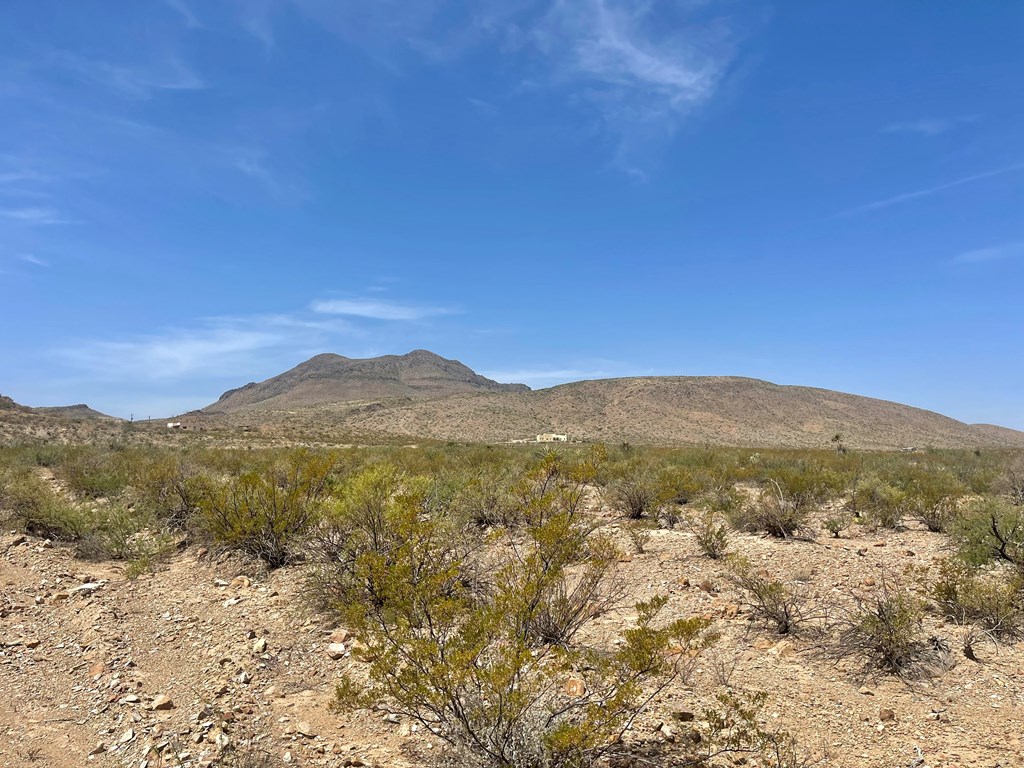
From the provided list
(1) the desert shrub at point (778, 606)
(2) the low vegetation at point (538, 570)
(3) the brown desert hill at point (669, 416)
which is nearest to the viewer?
(2) the low vegetation at point (538, 570)

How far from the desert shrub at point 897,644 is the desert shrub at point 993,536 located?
2562 millimetres

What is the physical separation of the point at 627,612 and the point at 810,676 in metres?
2.05

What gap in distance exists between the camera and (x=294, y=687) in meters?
5.20

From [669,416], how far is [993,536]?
69.8 metres

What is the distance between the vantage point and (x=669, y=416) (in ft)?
250

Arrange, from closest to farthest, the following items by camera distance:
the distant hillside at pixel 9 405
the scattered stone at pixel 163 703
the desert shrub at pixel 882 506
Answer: the scattered stone at pixel 163 703
the desert shrub at pixel 882 506
the distant hillside at pixel 9 405

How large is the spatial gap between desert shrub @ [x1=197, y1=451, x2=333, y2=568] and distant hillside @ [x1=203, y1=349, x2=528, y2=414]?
377 feet

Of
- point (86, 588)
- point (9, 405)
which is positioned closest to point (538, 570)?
point (86, 588)

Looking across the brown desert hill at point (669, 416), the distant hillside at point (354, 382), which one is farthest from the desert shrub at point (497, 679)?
the distant hillside at point (354, 382)

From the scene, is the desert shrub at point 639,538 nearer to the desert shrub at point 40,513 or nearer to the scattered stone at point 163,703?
the scattered stone at point 163,703

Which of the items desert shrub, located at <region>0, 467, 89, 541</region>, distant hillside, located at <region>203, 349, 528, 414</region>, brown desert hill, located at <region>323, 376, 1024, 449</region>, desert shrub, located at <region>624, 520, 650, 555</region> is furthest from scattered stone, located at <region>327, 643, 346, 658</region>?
distant hillside, located at <region>203, 349, 528, 414</region>

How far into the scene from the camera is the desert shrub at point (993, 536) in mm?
7422

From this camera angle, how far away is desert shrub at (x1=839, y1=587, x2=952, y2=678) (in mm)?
5199

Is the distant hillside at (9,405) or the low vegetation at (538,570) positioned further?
the distant hillside at (9,405)
